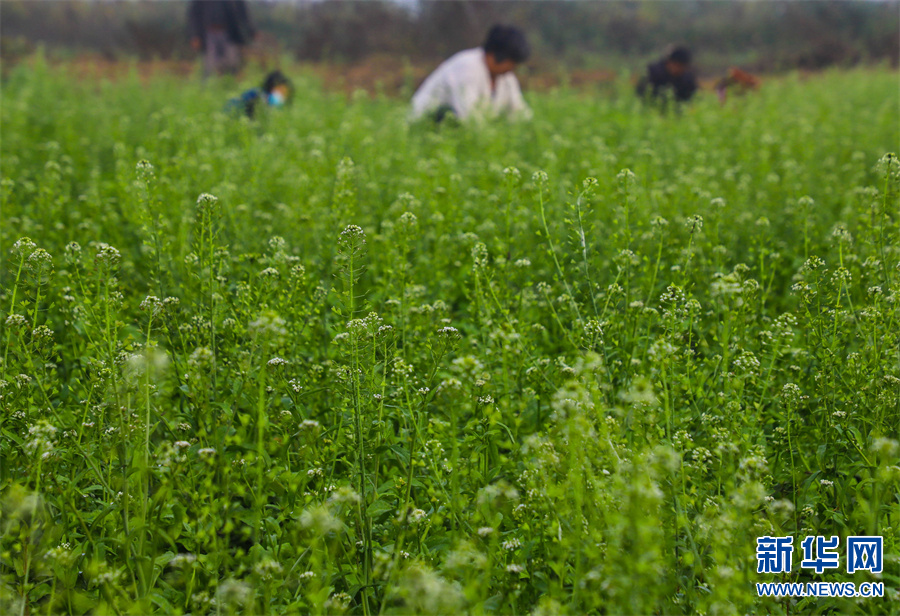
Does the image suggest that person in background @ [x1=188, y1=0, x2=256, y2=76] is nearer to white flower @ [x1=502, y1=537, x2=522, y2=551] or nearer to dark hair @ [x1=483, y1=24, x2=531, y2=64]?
Answer: dark hair @ [x1=483, y1=24, x2=531, y2=64]

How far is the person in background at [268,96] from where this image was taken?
8.75 meters

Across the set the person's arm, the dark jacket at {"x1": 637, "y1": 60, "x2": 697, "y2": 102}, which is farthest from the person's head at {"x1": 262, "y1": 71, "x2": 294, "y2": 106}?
the dark jacket at {"x1": 637, "y1": 60, "x2": 697, "y2": 102}

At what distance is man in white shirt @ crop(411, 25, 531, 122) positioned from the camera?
31.5ft

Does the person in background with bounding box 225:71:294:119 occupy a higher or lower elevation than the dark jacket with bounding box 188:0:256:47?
lower

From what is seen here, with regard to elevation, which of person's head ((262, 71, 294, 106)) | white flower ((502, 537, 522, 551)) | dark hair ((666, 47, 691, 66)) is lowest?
white flower ((502, 537, 522, 551))

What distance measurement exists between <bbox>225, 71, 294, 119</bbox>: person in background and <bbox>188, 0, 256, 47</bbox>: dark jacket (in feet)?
10.8

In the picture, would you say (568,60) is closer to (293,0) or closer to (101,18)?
(293,0)

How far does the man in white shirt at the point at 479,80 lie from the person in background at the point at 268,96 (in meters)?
1.89

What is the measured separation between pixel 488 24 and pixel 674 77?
15436mm

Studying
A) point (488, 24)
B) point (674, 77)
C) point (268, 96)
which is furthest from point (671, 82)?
point (488, 24)

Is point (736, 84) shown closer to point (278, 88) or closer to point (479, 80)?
point (479, 80)

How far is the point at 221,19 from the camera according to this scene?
41.8 ft

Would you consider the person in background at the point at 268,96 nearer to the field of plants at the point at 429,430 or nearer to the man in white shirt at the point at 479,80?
the man in white shirt at the point at 479,80

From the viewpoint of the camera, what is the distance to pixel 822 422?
2.77m
